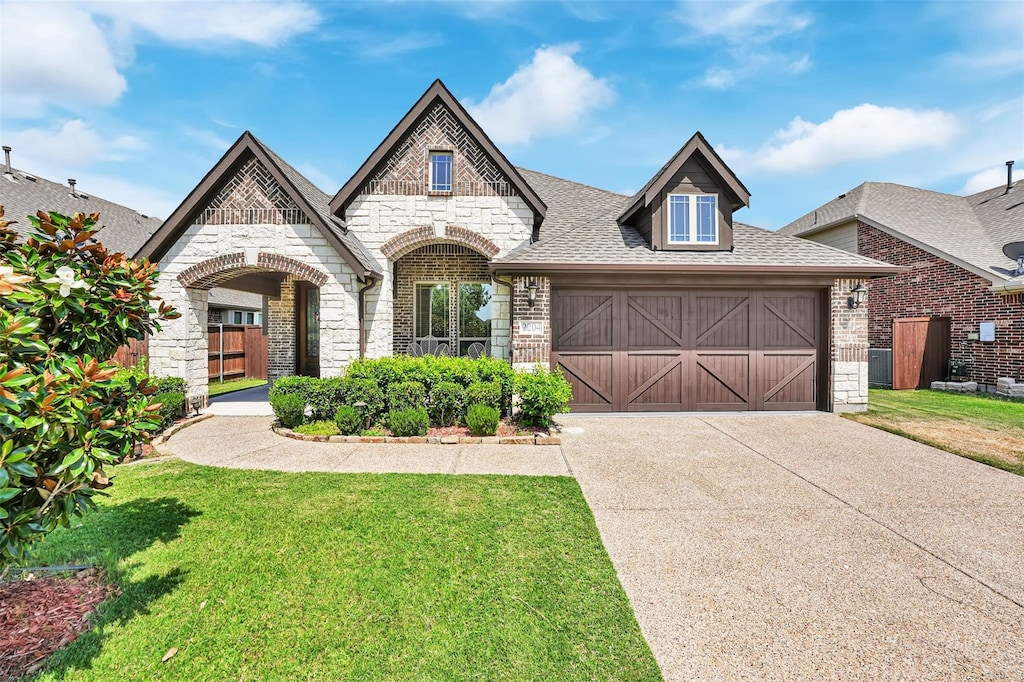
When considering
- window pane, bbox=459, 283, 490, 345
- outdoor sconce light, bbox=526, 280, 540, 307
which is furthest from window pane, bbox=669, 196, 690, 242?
window pane, bbox=459, 283, 490, 345

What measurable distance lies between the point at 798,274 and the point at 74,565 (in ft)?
39.6

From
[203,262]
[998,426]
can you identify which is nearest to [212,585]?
[203,262]

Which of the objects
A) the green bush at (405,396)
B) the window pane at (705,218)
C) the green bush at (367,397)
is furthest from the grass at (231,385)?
the window pane at (705,218)

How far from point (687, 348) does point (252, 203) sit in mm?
10219

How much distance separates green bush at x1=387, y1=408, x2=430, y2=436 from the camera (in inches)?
290

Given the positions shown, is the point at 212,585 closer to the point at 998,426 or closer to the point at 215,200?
the point at 215,200

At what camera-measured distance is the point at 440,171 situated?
406 inches

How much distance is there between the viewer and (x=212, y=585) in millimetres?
3248

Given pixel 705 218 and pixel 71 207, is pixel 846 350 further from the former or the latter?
pixel 71 207

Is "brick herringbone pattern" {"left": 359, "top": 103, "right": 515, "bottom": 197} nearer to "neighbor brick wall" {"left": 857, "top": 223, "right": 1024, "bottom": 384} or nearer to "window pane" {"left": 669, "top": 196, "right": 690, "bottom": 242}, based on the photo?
"window pane" {"left": 669, "top": 196, "right": 690, "bottom": 242}

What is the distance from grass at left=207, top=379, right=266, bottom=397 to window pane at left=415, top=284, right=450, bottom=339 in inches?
248

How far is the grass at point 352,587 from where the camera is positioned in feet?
8.30

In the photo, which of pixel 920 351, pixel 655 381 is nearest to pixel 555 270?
pixel 655 381

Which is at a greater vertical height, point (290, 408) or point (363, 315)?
point (363, 315)
